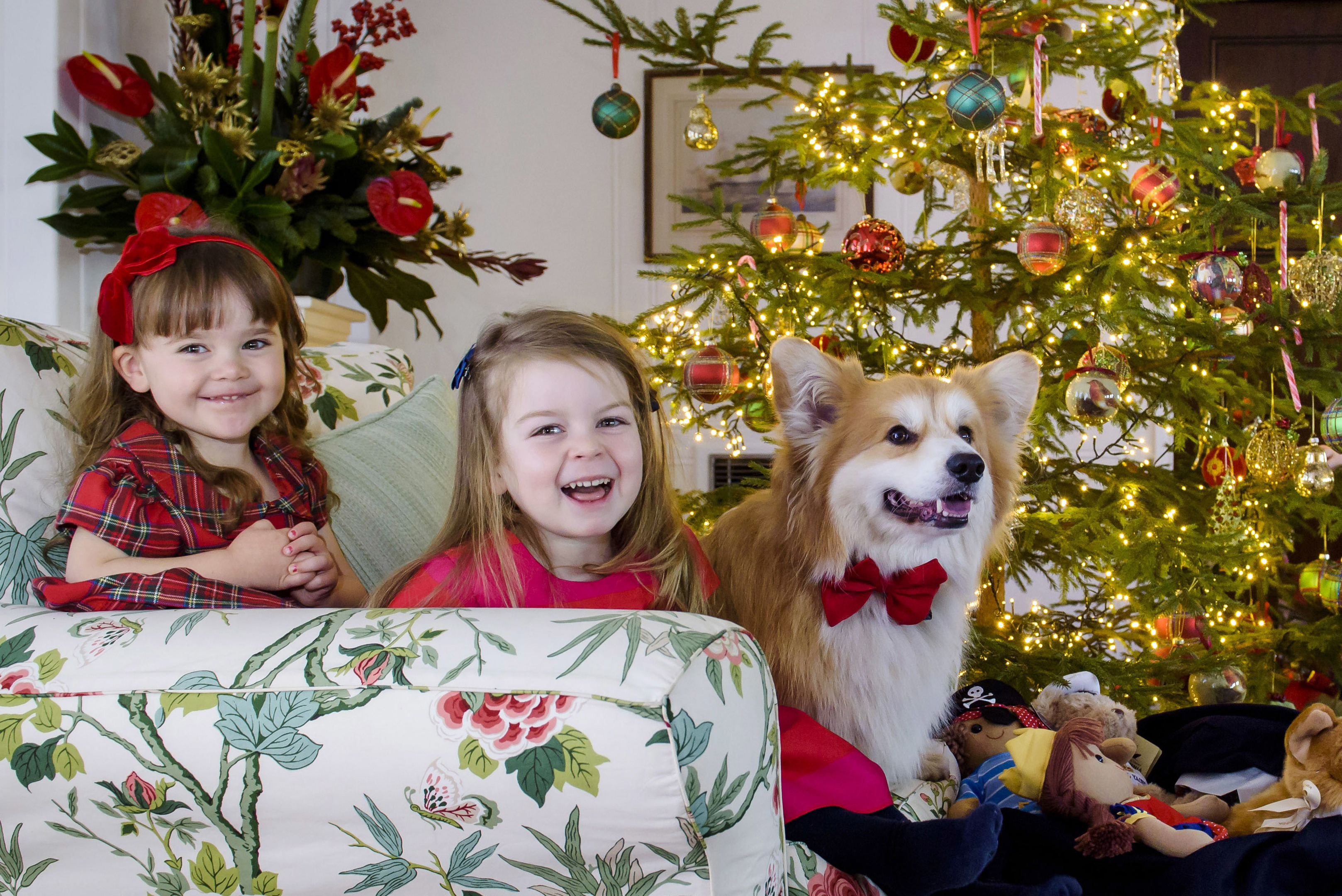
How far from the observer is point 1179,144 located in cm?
177

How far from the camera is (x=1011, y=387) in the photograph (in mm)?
1403

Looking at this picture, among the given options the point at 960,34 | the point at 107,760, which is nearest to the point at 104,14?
the point at 960,34

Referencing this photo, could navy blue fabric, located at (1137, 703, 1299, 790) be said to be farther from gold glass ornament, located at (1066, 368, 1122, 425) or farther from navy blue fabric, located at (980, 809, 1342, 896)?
gold glass ornament, located at (1066, 368, 1122, 425)

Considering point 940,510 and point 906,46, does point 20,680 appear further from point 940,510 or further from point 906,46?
point 906,46

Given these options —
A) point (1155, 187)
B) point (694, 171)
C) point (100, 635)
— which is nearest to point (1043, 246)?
point (1155, 187)

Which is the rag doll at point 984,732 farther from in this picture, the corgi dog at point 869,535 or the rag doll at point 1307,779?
the rag doll at point 1307,779

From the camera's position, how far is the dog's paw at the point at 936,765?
1313mm

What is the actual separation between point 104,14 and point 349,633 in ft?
6.84

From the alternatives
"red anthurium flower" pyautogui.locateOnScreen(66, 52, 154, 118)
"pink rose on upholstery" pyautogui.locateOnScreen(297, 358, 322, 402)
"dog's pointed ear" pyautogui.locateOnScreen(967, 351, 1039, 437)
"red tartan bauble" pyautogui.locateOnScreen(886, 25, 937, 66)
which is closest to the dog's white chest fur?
"dog's pointed ear" pyautogui.locateOnScreen(967, 351, 1039, 437)

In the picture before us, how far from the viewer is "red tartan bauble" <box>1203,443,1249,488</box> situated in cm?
202

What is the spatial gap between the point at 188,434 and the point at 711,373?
3.14 feet

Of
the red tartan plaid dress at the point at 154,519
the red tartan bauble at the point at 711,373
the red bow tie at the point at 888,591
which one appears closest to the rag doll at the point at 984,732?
the red bow tie at the point at 888,591

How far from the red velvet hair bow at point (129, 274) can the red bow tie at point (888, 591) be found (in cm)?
97

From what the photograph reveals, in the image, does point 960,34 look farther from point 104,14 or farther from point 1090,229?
point 104,14
